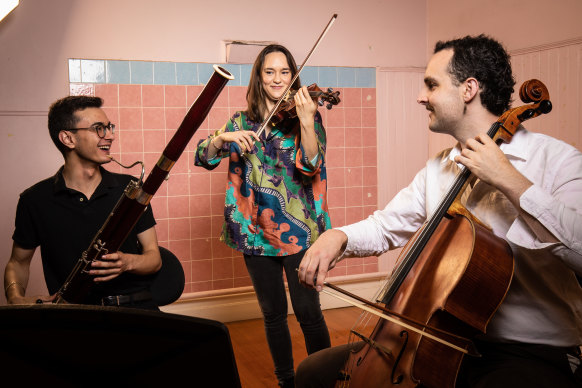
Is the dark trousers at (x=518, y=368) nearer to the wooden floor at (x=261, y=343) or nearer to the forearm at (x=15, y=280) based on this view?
the forearm at (x=15, y=280)

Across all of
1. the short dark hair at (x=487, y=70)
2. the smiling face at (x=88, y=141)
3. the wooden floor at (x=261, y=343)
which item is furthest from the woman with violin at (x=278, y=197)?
the short dark hair at (x=487, y=70)

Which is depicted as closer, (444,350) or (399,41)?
(444,350)

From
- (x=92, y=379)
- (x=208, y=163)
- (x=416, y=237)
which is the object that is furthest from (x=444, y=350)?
(x=208, y=163)

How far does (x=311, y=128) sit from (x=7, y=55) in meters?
2.04

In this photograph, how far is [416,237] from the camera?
138cm

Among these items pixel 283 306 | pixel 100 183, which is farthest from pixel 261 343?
pixel 100 183

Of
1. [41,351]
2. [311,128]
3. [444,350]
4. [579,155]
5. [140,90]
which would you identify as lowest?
[444,350]

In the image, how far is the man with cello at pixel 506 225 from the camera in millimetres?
1156

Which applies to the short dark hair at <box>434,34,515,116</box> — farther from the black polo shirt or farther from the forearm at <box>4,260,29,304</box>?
the forearm at <box>4,260,29,304</box>

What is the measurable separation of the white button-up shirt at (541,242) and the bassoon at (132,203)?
817 mm

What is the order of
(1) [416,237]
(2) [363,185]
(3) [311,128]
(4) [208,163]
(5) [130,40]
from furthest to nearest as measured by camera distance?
(2) [363,185], (5) [130,40], (4) [208,163], (3) [311,128], (1) [416,237]

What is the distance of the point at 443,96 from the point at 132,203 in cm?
101

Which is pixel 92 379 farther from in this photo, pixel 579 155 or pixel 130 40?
pixel 130 40

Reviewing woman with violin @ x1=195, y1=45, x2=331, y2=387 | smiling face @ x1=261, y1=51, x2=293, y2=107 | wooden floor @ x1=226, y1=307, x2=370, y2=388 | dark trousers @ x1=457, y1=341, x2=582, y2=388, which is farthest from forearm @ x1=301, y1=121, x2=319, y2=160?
wooden floor @ x1=226, y1=307, x2=370, y2=388
